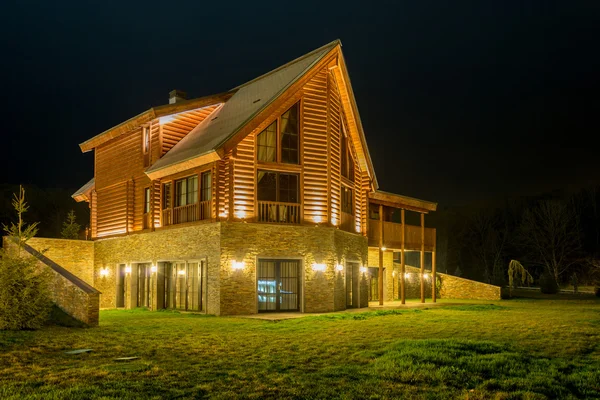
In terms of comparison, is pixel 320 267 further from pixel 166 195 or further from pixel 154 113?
pixel 154 113

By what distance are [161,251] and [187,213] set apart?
2.05 metres

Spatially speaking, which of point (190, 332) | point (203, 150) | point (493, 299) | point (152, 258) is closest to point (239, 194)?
point (203, 150)

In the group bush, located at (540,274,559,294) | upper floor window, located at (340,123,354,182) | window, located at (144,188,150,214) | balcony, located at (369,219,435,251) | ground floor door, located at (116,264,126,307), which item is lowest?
bush, located at (540,274,559,294)

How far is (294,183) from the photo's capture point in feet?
70.7

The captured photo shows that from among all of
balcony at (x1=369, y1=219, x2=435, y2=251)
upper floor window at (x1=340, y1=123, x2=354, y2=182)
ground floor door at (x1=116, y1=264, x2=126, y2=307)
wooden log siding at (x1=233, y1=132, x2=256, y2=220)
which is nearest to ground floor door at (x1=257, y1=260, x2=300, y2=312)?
wooden log siding at (x1=233, y1=132, x2=256, y2=220)

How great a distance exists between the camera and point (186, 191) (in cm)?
2211

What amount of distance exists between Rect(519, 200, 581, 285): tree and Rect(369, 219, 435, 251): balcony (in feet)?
81.7

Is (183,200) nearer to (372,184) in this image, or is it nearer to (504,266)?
(372,184)

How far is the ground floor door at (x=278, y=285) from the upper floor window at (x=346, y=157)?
17.6 feet

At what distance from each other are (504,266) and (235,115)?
4061 centimetres

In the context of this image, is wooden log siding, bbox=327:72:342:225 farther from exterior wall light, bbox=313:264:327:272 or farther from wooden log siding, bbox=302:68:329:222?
exterior wall light, bbox=313:264:327:272

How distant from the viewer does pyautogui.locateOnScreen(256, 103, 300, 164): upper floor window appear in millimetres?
21250

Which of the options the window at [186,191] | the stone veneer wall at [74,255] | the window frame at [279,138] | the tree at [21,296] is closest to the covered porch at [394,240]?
the window frame at [279,138]

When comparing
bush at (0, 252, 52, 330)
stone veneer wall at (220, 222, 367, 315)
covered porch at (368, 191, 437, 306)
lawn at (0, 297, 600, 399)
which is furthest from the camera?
covered porch at (368, 191, 437, 306)
